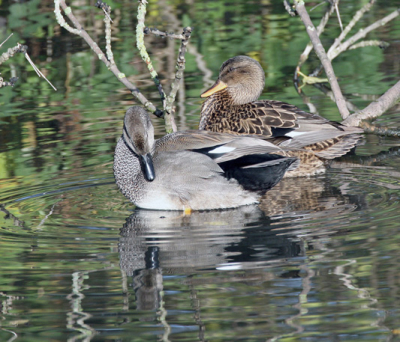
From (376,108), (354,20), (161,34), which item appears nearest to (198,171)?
(161,34)

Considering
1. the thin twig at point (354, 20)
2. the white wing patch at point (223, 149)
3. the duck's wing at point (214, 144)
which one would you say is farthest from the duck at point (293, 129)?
the thin twig at point (354, 20)

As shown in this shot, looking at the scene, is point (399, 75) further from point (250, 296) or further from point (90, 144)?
point (250, 296)

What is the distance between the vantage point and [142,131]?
6777mm

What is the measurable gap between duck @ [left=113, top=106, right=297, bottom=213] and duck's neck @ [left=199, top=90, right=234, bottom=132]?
4.83ft

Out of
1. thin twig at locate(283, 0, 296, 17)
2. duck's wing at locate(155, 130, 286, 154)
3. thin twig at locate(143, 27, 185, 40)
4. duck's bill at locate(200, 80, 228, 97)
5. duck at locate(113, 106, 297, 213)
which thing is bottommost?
duck at locate(113, 106, 297, 213)

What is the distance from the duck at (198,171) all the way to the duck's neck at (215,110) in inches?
58.0

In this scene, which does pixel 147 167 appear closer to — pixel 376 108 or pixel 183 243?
pixel 183 243

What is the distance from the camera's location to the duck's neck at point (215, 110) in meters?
8.38

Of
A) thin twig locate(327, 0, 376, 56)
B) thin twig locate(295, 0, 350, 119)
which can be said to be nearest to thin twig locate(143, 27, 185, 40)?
thin twig locate(295, 0, 350, 119)

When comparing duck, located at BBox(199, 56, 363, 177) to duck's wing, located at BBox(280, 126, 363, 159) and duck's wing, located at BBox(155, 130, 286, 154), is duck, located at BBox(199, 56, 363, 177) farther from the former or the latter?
duck's wing, located at BBox(155, 130, 286, 154)

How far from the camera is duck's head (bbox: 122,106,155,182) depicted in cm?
658

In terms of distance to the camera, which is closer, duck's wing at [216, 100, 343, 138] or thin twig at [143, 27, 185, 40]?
thin twig at [143, 27, 185, 40]

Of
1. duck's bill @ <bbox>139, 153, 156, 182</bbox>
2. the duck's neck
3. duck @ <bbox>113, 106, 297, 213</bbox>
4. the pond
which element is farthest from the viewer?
the duck's neck

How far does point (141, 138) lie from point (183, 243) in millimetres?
1274
